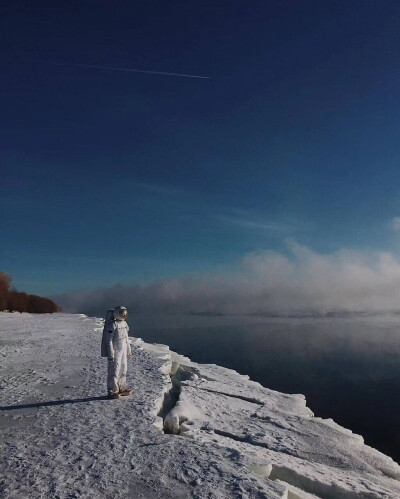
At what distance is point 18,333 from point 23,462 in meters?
14.4

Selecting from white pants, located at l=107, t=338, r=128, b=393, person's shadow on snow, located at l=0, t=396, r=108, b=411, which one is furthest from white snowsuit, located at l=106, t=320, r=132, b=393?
person's shadow on snow, located at l=0, t=396, r=108, b=411

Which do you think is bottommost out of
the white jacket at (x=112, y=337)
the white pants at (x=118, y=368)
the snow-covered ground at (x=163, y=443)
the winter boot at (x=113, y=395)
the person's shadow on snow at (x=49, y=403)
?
the snow-covered ground at (x=163, y=443)

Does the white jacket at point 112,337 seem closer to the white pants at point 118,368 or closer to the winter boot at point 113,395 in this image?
the white pants at point 118,368

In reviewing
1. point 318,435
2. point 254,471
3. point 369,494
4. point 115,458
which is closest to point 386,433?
point 318,435

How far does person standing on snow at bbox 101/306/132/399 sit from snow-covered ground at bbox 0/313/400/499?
31 cm

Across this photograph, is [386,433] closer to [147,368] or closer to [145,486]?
[147,368]

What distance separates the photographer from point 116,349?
777 cm

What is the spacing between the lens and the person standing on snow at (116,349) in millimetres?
7625

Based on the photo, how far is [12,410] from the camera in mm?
6922

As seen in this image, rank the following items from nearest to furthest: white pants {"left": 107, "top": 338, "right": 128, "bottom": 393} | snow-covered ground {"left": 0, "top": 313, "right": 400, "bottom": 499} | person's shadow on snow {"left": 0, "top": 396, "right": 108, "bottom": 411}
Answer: snow-covered ground {"left": 0, "top": 313, "right": 400, "bottom": 499}
person's shadow on snow {"left": 0, "top": 396, "right": 108, "bottom": 411}
white pants {"left": 107, "top": 338, "right": 128, "bottom": 393}

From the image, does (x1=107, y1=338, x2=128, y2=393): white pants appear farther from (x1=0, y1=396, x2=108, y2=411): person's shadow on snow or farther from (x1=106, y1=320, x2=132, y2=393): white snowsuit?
(x1=0, y1=396, x2=108, y2=411): person's shadow on snow

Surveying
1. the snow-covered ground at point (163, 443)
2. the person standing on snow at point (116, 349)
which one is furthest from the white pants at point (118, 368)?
the snow-covered ground at point (163, 443)

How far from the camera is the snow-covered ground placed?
180 inches

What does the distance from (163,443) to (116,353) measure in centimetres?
251
